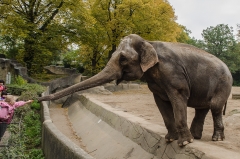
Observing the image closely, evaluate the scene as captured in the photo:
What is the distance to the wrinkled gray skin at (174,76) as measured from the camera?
5.92 m

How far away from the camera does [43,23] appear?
1107 inches

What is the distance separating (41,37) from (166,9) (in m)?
12.6

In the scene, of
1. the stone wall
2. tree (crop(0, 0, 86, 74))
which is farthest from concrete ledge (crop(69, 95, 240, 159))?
tree (crop(0, 0, 86, 74))

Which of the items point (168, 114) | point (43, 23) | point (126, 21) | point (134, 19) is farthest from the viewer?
point (134, 19)

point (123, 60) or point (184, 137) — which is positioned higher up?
point (123, 60)

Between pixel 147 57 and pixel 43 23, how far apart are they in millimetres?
23728

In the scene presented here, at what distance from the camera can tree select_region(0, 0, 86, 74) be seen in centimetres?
2582

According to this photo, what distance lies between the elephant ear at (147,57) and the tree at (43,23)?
20374 millimetres

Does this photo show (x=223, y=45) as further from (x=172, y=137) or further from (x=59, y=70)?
(x=172, y=137)

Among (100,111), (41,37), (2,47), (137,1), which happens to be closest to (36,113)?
(100,111)

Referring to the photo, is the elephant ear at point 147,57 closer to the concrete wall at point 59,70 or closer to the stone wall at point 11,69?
the stone wall at point 11,69

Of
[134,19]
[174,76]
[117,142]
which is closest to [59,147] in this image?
[174,76]

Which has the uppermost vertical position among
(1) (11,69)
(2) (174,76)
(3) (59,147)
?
(2) (174,76)

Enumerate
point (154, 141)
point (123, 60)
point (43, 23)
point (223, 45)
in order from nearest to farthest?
point (123, 60) < point (154, 141) < point (43, 23) < point (223, 45)
